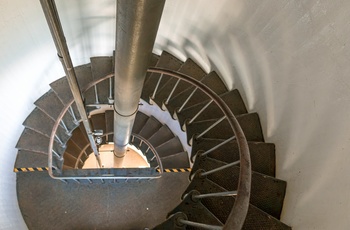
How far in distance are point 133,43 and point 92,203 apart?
4.63 metres

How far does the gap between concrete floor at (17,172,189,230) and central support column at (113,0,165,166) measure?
318cm

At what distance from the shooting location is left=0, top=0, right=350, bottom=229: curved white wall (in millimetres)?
2766

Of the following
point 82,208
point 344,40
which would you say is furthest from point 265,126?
point 82,208

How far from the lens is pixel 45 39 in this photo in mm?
5137

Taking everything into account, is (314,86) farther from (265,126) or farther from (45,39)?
(45,39)

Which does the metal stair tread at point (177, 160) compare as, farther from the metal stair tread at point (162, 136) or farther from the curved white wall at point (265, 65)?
the curved white wall at point (265, 65)

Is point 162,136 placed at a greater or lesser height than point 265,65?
lesser

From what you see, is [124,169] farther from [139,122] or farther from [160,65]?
[160,65]

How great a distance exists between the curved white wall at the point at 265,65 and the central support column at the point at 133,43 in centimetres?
184

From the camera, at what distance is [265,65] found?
163 inches

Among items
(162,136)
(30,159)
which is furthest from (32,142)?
(162,136)

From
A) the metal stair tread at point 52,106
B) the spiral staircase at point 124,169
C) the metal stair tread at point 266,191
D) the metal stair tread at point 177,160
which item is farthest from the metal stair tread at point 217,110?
the metal stair tread at point 52,106

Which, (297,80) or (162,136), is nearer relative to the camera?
(297,80)

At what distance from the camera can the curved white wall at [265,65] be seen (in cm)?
277
